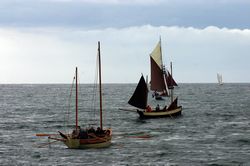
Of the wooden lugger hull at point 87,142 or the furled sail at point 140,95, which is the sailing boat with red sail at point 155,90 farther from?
the wooden lugger hull at point 87,142

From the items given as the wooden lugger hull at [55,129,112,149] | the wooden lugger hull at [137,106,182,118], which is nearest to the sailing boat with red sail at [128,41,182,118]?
the wooden lugger hull at [137,106,182,118]

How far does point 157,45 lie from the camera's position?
104188mm

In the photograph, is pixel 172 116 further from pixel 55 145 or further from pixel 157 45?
pixel 55 145

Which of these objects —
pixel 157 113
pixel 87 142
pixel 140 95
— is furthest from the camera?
pixel 157 113

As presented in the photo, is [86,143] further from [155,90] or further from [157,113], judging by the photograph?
[155,90]

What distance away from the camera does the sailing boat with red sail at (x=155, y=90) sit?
83062 millimetres

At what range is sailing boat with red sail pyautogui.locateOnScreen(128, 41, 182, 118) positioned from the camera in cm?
8306

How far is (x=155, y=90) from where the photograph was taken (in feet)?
327

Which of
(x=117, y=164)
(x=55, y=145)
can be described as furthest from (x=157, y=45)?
(x=117, y=164)

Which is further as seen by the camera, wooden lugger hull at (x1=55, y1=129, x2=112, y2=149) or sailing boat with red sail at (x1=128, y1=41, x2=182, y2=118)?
sailing boat with red sail at (x1=128, y1=41, x2=182, y2=118)

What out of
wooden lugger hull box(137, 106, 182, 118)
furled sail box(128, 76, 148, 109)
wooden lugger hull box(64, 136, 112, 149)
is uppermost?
A: furled sail box(128, 76, 148, 109)

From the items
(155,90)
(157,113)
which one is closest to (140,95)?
(157,113)

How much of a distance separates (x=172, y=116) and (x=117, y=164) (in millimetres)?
47053

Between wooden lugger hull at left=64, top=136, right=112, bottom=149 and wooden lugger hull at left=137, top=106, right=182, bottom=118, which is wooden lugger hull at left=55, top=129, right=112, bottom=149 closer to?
wooden lugger hull at left=64, top=136, right=112, bottom=149
